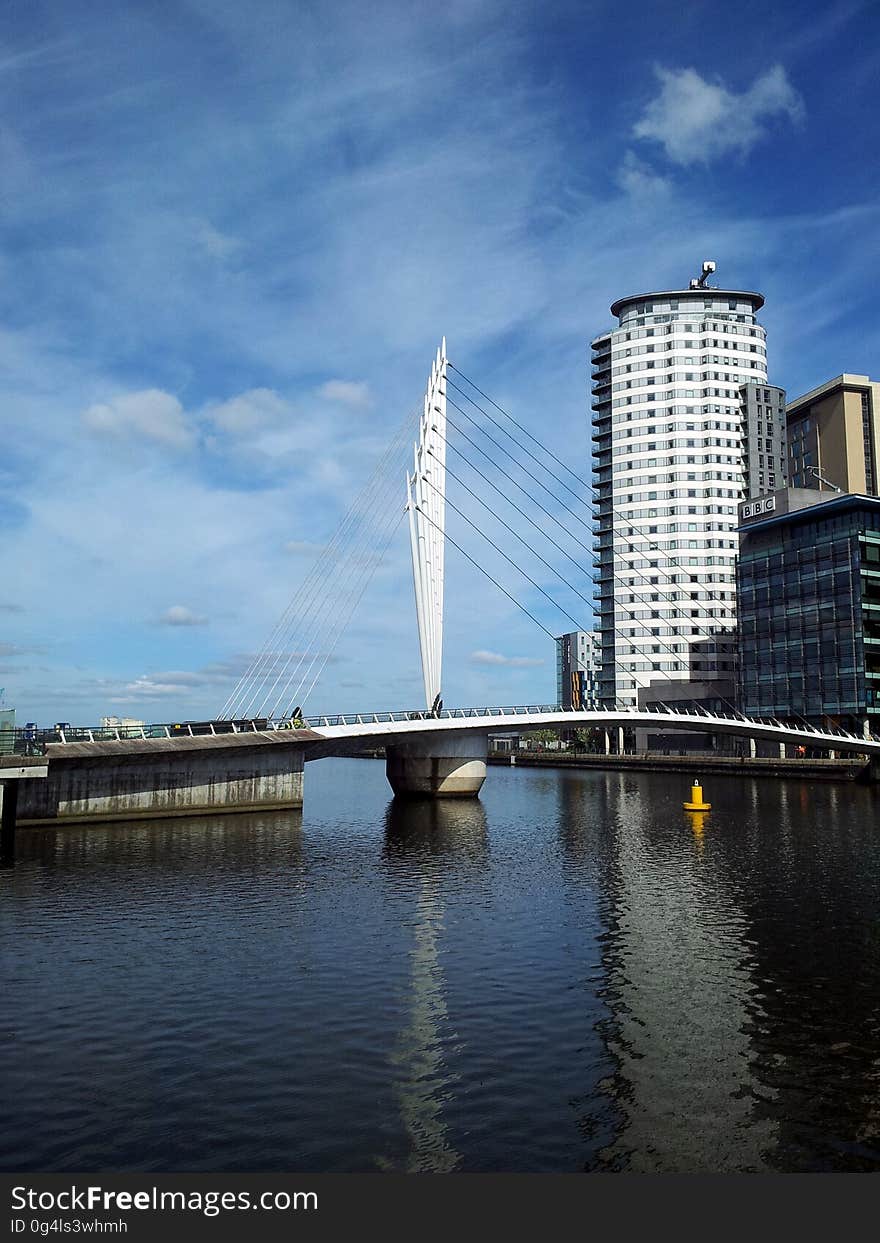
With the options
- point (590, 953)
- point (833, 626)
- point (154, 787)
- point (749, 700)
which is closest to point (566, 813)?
point (154, 787)

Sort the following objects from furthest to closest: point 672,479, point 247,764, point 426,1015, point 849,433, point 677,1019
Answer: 1. point 849,433
2. point 672,479
3. point 247,764
4. point 426,1015
5. point 677,1019

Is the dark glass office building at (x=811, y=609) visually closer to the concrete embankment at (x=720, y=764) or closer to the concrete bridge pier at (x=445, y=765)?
the concrete embankment at (x=720, y=764)

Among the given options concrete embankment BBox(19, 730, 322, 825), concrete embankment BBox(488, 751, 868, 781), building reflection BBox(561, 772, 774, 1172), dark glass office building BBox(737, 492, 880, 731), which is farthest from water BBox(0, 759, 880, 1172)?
dark glass office building BBox(737, 492, 880, 731)

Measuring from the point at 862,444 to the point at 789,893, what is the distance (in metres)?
166

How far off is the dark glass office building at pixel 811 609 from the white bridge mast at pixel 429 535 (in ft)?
218

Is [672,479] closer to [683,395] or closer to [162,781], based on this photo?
[683,395]

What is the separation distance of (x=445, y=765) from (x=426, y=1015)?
62.0 metres

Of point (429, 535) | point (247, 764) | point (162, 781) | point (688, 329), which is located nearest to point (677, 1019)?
point (162, 781)

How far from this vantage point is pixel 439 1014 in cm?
2073

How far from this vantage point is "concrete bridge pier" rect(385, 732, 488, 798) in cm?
8269

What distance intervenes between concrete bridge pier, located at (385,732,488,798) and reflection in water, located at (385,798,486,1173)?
2533 cm

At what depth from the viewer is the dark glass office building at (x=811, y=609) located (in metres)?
118

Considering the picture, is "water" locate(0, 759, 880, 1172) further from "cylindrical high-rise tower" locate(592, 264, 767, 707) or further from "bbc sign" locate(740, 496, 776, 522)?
"cylindrical high-rise tower" locate(592, 264, 767, 707)

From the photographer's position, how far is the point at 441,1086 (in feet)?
53.9
